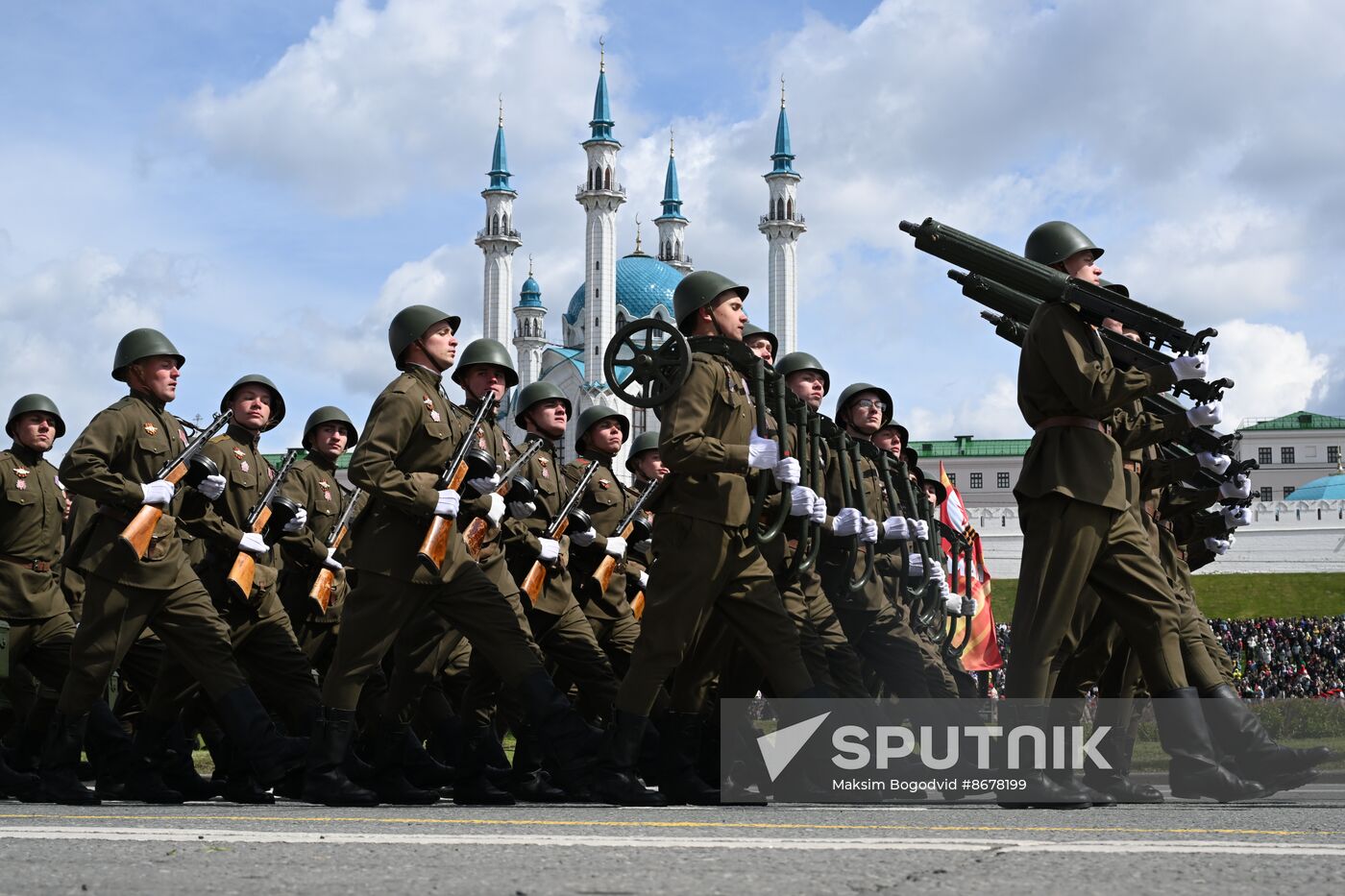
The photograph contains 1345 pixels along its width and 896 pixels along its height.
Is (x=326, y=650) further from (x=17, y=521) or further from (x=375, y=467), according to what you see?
(x=375, y=467)

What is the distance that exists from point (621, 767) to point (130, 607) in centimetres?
234

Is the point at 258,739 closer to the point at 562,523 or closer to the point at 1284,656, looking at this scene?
the point at 562,523

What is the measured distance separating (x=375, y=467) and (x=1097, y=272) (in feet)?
10.5

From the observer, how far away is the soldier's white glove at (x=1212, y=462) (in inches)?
334

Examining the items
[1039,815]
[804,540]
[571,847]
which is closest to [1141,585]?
[1039,815]

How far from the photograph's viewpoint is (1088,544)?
6.64 meters

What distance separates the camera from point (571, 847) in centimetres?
452

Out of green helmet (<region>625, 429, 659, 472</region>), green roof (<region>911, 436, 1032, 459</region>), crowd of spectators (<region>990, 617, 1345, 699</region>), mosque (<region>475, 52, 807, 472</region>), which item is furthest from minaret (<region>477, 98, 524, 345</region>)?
green helmet (<region>625, 429, 659, 472</region>)

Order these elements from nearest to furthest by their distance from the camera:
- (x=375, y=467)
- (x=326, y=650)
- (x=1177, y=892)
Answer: (x=1177, y=892)
(x=375, y=467)
(x=326, y=650)

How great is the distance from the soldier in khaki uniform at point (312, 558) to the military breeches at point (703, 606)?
10.7ft

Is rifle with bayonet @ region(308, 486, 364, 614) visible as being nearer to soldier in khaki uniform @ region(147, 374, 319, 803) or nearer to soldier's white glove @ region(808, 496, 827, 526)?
soldier in khaki uniform @ region(147, 374, 319, 803)

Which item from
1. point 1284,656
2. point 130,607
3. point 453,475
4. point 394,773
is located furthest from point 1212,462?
point 1284,656

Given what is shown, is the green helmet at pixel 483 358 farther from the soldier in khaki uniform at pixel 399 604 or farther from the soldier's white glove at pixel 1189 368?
the soldier's white glove at pixel 1189 368

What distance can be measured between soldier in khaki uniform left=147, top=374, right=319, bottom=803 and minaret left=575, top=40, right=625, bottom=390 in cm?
7388
